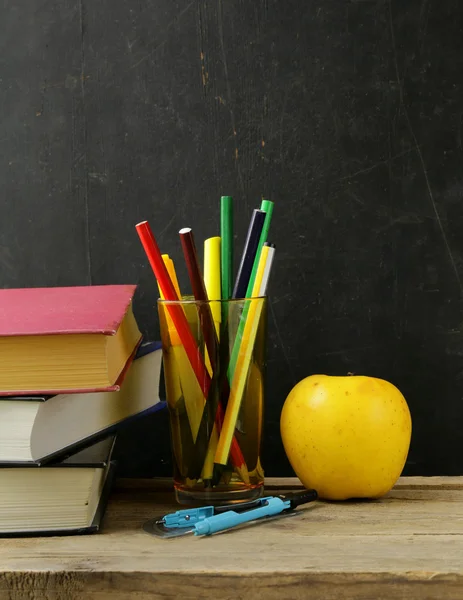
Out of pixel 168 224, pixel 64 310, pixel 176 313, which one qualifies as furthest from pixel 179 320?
pixel 168 224

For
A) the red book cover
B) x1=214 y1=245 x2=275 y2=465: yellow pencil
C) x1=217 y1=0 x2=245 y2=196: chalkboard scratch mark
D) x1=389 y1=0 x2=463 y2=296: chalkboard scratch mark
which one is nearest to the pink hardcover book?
the red book cover

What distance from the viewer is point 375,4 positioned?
35.5 inches

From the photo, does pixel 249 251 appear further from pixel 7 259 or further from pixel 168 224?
pixel 7 259

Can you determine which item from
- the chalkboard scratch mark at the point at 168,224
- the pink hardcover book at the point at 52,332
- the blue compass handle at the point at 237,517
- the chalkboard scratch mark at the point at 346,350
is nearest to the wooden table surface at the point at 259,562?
the blue compass handle at the point at 237,517

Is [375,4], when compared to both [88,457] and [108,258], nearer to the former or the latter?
[108,258]

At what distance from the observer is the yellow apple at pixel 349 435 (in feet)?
2.43

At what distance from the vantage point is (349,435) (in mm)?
738

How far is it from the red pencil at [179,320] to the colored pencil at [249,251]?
0.21 ft

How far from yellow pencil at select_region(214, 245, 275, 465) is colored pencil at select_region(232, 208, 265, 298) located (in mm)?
11

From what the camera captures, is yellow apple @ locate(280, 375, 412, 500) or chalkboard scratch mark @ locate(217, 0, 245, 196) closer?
yellow apple @ locate(280, 375, 412, 500)

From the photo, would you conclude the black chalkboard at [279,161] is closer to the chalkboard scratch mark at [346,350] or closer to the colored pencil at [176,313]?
the chalkboard scratch mark at [346,350]

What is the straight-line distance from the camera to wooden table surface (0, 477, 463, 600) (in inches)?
22.1

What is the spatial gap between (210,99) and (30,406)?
17.6 inches

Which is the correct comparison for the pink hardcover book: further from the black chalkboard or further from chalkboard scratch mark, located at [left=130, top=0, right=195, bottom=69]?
chalkboard scratch mark, located at [left=130, top=0, right=195, bottom=69]
